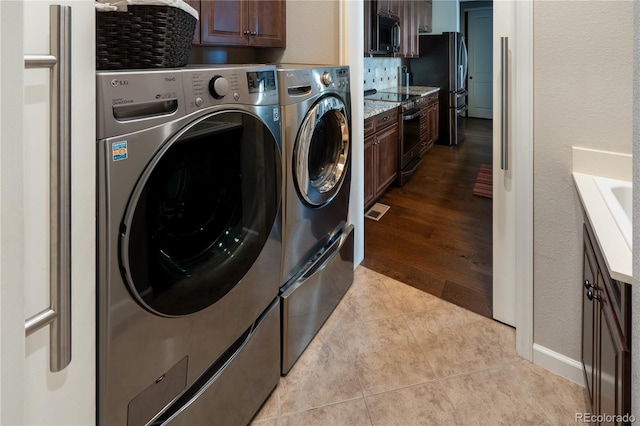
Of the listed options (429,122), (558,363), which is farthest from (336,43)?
(429,122)

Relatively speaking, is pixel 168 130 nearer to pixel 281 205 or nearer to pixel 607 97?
pixel 281 205

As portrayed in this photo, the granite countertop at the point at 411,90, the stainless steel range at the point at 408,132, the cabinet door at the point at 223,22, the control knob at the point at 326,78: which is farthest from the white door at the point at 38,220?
the granite countertop at the point at 411,90

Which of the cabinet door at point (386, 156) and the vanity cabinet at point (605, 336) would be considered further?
the cabinet door at point (386, 156)

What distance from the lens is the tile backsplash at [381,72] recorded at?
4781mm

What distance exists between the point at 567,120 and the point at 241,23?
157 cm

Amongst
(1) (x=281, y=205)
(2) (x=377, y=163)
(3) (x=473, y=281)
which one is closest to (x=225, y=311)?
(1) (x=281, y=205)

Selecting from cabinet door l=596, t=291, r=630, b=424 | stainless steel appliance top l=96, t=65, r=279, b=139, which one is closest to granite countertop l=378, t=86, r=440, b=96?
stainless steel appliance top l=96, t=65, r=279, b=139

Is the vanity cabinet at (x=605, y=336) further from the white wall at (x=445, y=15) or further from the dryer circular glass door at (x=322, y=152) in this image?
the white wall at (x=445, y=15)

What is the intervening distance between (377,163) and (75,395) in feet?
10.0

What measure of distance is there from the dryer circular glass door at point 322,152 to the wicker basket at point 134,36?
0.64 meters

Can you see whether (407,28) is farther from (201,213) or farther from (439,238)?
(201,213)

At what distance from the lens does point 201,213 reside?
1187 mm

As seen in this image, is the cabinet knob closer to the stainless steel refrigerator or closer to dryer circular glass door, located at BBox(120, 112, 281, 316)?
dryer circular glass door, located at BBox(120, 112, 281, 316)

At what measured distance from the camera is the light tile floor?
4.89ft
